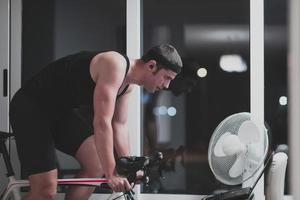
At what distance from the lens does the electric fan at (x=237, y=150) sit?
1.76m

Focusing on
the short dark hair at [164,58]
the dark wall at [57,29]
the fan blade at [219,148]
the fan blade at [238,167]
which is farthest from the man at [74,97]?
the dark wall at [57,29]

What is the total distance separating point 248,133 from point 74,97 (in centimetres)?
85

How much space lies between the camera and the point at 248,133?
1.77 m

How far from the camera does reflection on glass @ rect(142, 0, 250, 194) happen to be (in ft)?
8.50

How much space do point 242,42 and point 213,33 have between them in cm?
21

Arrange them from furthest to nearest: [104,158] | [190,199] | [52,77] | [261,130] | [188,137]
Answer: [188,137] < [190,199] < [52,77] < [261,130] < [104,158]

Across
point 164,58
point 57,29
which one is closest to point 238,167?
point 164,58

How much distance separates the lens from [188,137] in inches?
104

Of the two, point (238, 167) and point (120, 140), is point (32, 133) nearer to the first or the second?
point (120, 140)

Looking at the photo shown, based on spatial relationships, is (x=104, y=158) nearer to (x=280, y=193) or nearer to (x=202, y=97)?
(x=280, y=193)

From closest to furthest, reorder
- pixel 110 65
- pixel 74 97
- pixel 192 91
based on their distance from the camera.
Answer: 1. pixel 110 65
2. pixel 74 97
3. pixel 192 91

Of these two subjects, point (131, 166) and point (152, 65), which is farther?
point (152, 65)

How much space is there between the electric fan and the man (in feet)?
1.22

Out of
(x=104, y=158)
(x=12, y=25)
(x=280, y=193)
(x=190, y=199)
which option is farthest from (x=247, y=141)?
(x=12, y=25)
